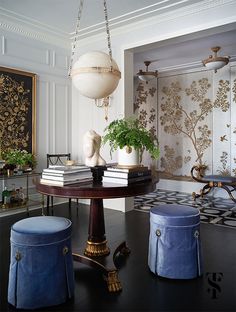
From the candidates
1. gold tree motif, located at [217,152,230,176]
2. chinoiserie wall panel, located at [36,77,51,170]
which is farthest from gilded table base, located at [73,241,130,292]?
gold tree motif, located at [217,152,230,176]

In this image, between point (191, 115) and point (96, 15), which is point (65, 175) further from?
point (191, 115)

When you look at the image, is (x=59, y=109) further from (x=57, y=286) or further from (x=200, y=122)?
(x=57, y=286)

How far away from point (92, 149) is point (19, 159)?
6.56 ft

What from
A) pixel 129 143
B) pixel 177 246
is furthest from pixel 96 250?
pixel 129 143

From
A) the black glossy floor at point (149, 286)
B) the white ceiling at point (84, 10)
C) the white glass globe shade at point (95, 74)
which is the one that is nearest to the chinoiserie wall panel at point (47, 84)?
the white ceiling at point (84, 10)

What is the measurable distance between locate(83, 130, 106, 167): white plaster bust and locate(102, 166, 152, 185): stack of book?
0.36 metres

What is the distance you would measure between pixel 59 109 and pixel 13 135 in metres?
1.09

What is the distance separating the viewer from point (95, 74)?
230cm

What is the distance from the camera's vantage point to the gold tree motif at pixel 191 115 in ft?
20.8

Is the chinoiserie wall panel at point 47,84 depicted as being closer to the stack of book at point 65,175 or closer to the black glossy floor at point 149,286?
the black glossy floor at point 149,286

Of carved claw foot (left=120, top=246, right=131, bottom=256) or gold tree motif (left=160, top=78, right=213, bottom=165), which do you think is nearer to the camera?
carved claw foot (left=120, top=246, right=131, bottom=256)

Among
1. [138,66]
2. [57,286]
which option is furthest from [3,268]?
[138,66]

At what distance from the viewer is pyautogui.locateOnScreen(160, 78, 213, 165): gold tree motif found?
633 cm

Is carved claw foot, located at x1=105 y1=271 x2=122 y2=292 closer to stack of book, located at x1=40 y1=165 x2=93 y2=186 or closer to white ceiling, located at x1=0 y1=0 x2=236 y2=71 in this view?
stack of book, located at x1=40 y1=165 x2=93 y2=186
